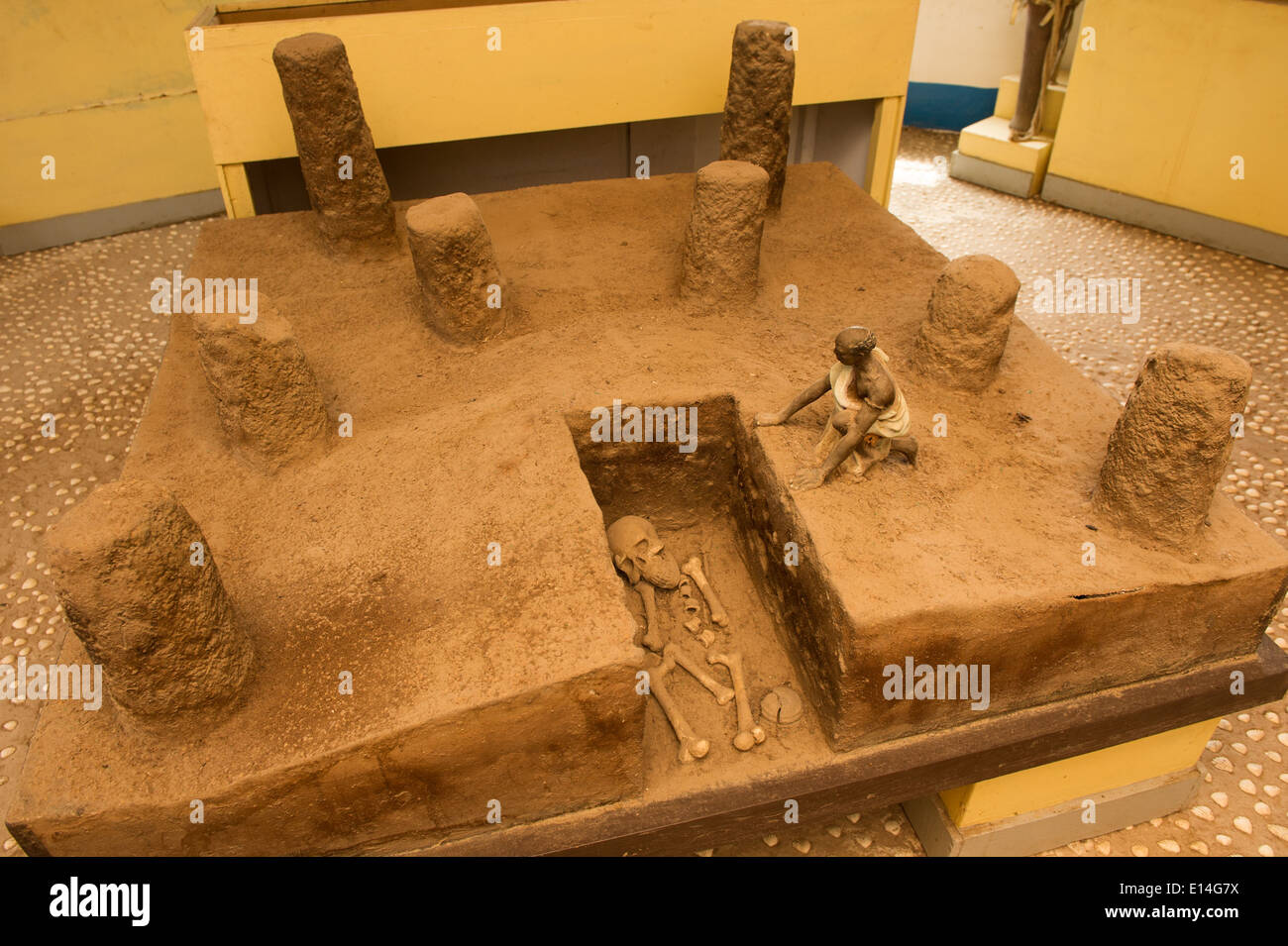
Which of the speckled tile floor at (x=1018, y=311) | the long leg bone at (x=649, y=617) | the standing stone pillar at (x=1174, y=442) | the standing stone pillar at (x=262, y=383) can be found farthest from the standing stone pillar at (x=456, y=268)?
the standing stone pillar at (x=1174, y=442)

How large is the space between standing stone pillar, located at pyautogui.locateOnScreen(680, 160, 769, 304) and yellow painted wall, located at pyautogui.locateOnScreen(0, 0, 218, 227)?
5.45 m

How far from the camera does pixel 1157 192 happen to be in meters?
7.80

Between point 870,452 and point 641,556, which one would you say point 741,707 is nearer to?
point 641,556

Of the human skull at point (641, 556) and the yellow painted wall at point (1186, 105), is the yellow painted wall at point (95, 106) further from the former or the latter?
the yellow painted wall at point (1186, 105)

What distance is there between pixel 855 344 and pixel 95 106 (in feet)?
23.3

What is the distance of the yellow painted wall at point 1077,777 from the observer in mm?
3779

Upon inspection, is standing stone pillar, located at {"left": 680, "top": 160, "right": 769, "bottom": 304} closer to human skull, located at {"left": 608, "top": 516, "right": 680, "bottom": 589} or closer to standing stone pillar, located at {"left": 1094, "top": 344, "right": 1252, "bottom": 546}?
human skull, located at {"left": 608, "top": 516, "right": 680, "bottom": 589}

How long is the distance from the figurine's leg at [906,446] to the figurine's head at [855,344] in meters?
0.43

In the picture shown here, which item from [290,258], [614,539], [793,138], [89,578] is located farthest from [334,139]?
[793,138]

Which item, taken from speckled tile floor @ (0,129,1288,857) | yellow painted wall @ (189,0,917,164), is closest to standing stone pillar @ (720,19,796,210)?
yellow painted wall @ (189,0,917,164)

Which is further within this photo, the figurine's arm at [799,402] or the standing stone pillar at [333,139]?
the standing stone pillar at [333,139]

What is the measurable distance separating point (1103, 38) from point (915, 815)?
6.82m

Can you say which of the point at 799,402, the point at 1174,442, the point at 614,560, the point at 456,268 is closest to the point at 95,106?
the point at 456,268

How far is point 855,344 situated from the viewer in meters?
3.25
